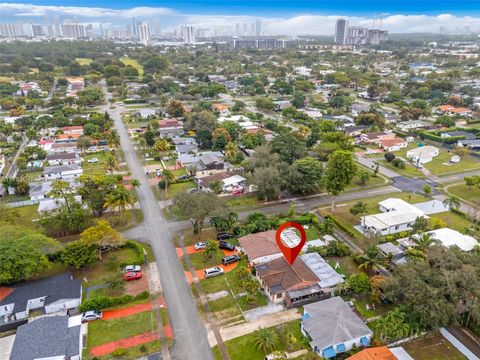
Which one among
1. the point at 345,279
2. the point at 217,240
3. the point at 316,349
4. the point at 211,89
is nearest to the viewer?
the point at 316,349

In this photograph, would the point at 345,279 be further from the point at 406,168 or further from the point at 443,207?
the point at 406,168

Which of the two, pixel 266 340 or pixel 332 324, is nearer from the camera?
pixel 266 340

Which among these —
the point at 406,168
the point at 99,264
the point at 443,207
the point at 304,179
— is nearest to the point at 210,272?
the point at 99,264

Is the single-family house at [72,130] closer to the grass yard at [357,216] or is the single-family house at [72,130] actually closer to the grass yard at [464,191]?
the grass yard at [357,216]

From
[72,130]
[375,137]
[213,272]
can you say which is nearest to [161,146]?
[72,130]

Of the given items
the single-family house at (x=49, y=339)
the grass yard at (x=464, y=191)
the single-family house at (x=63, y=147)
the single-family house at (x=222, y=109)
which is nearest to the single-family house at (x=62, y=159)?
the single-family house at (x=63, y=147)

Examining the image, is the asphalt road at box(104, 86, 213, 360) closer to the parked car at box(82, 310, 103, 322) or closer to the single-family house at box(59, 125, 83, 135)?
the parked car at box(82, 310, 103, 322)

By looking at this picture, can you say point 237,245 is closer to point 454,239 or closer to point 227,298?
point 227,298
